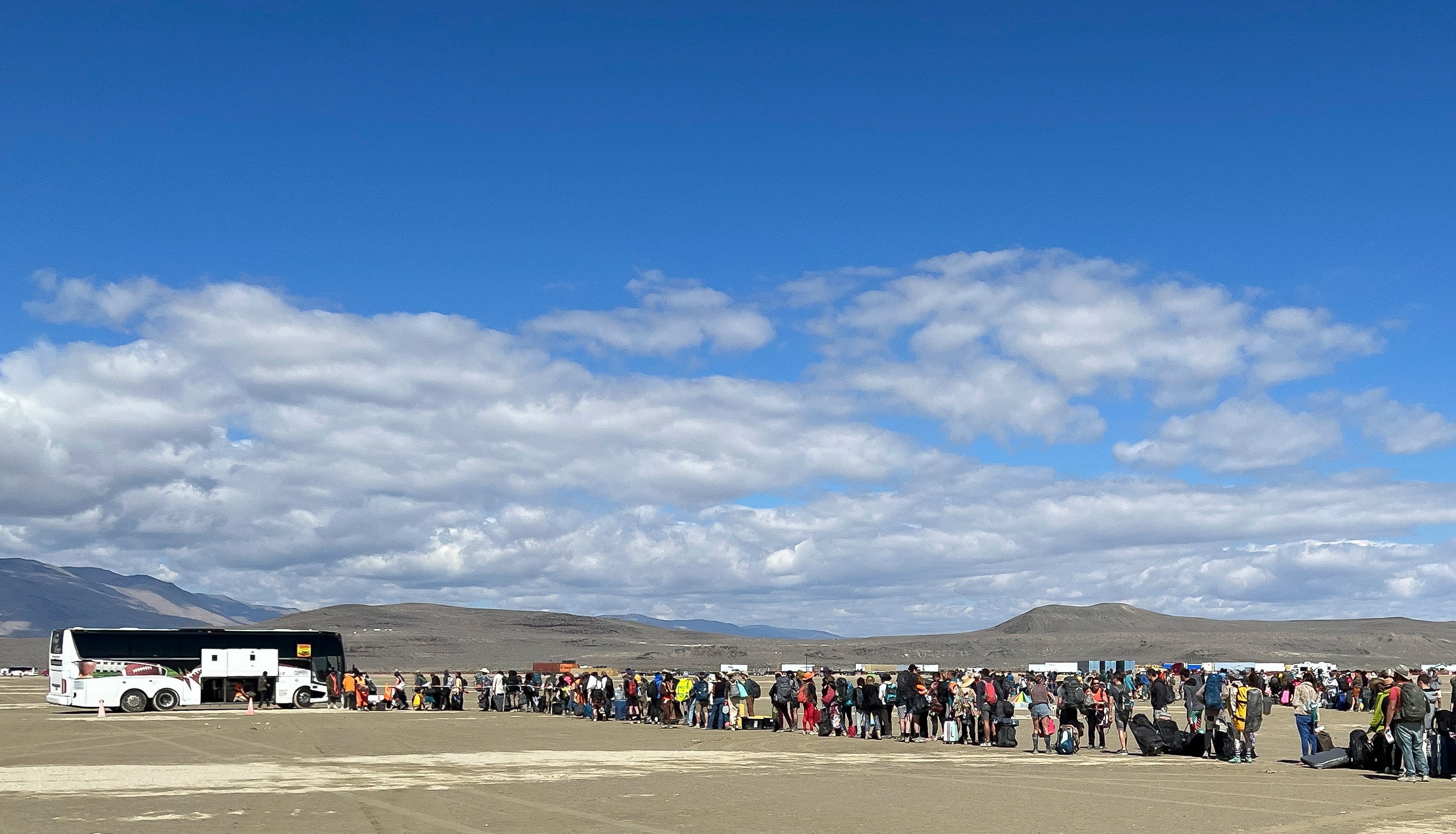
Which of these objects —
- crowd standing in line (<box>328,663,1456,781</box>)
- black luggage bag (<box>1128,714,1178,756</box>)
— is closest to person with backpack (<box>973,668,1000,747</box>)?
crowd standing in line (<box>328,663,1456,781</box>)

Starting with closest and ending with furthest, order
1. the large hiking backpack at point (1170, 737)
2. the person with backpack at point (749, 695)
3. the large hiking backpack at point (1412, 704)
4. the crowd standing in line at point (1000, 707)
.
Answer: the large hiking backpack at point (1412, 704) < the crowd standing in line at point (1000, 707) < the large hiking backpack at point (1170, 737) < the person with backpack at point (749, 695)

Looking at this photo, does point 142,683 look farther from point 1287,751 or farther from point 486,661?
point 486,661

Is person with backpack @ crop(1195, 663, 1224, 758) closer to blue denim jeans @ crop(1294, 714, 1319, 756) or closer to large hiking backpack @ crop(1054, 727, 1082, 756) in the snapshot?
blue denim jeans @ crop(1294, 714, 1319, 756)

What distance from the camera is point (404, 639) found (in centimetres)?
17812

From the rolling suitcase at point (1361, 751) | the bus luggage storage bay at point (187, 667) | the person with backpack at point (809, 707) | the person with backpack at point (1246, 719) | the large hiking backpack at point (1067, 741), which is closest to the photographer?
the rolling suitcase at point (1361, 751)

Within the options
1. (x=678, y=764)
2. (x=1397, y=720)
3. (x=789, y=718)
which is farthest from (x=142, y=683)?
(x=1397, y=720)

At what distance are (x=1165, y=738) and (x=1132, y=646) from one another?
489 feet

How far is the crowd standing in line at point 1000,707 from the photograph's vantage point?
20.4 metres

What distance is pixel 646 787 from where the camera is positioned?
18.6 metres

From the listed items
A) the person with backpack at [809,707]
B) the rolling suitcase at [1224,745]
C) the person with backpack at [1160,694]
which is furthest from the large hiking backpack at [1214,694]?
the person with backpack at [809,707]

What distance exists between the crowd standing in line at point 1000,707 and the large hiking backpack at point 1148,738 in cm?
36

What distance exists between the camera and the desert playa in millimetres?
14719

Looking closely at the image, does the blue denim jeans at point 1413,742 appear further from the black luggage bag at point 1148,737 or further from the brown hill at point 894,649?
the brown hill at point 894,649

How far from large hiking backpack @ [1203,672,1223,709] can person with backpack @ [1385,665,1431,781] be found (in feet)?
13.4
